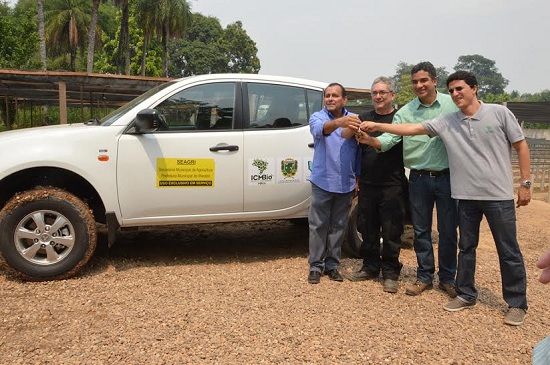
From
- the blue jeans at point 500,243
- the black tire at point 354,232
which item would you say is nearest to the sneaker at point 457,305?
the blue jeans at point 500,243

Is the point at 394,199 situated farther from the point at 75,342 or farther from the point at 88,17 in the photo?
the point at 88,17

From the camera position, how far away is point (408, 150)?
402 centimetres

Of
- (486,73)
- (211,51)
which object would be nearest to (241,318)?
(211,51)

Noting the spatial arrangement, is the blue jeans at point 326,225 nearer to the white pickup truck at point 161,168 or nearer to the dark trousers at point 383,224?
the dark trousers at point 383,224

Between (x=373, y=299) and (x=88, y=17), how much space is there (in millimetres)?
38687

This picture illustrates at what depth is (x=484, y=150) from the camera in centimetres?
356

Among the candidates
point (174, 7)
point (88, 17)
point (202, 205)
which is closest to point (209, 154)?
point (202, 205)

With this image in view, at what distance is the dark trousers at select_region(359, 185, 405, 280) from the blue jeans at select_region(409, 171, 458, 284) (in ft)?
0.47

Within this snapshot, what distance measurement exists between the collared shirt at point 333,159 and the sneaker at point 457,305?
120 centimetres

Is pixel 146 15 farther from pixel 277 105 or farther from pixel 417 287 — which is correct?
pixel 417 287

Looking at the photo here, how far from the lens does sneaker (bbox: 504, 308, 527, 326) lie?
352cm

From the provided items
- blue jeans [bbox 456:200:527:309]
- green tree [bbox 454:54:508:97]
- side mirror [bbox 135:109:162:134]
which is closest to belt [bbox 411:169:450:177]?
blue jeans [bbox 456:200:527:309]

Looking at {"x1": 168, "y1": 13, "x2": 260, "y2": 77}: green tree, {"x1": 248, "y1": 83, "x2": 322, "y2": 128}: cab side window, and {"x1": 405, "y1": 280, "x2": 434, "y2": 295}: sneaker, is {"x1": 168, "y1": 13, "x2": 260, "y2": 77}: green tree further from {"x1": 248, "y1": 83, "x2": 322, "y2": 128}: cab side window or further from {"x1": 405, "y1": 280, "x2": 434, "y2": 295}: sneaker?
{"x1": 405, "y1": 280, "x2": 434, "y2": 295}: sneaker

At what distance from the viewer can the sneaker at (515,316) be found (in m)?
3.52
